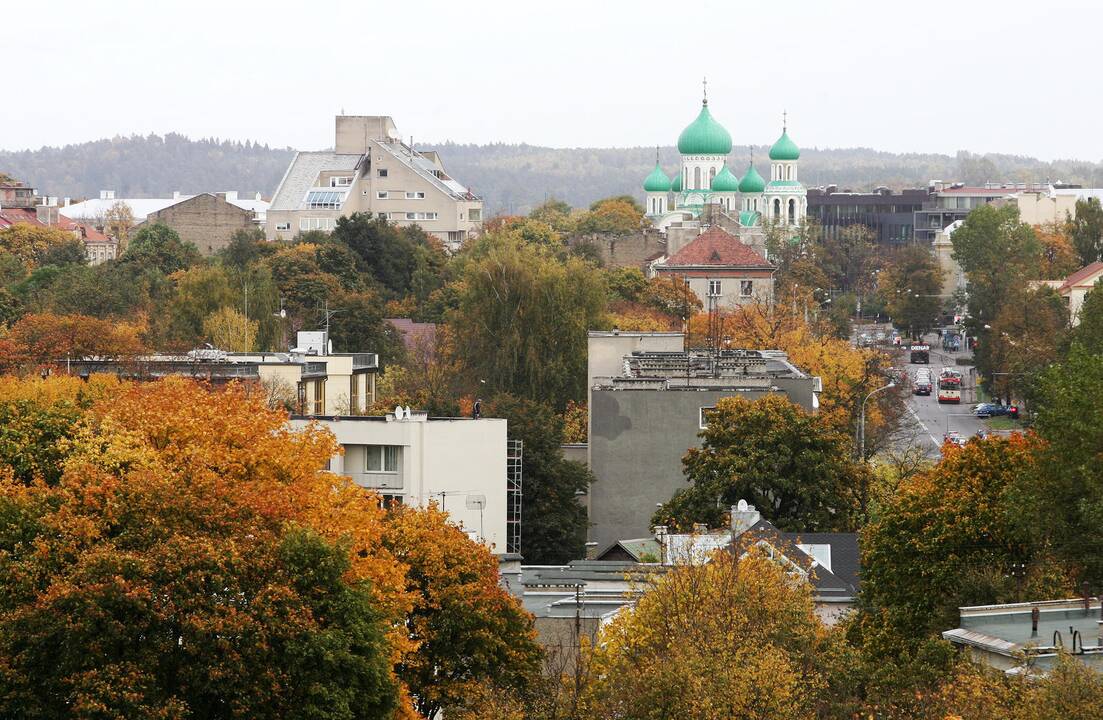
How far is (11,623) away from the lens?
95.9 ft

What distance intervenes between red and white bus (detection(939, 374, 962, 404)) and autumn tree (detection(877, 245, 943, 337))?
34.9 m

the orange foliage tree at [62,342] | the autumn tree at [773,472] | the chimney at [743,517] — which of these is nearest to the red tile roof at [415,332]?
the orange foliage tree at [62,342]

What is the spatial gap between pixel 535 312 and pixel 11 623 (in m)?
51.6

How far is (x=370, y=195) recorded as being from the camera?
160 meters

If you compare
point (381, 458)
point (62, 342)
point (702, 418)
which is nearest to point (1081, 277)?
point (62, 342)

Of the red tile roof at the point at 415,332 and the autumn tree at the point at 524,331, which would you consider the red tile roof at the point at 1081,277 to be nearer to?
the red tile roof at the point at 415,332

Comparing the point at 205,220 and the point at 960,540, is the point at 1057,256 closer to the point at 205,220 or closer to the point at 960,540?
the point at 205,220

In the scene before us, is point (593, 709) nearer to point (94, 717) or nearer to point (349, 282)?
point (94, 717)

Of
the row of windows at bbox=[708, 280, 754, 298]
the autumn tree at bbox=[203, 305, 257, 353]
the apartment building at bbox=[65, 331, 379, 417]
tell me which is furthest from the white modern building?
the row of windows at bbox=[708, 280, 754, 298]

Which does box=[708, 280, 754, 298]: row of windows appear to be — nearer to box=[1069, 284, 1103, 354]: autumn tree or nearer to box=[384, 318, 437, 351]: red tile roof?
box=[384, 318, 437, 351]: red tile roof

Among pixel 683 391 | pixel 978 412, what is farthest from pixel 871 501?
pixel 978 412

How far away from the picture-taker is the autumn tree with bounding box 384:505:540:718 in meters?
33.6

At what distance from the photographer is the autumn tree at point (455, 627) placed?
3359 centimetres

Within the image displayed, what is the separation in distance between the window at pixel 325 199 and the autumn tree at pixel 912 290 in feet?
120
